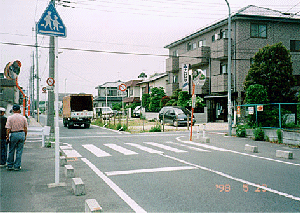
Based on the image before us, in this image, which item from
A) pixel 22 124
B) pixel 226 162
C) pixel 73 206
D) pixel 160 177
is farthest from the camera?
pixel 226 162

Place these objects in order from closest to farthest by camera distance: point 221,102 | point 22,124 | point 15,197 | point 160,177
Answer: point 15,197 < point 160,177 < point 22,124 < point 221,102

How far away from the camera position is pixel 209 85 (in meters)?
32.3

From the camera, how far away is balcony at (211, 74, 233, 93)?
28812 mm

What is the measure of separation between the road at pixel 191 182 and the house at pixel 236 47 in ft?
58.6

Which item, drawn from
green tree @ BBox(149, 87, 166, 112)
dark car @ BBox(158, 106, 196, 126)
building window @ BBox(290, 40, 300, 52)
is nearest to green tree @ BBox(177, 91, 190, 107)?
dark car @ BBox(158, 106, 196, 126)

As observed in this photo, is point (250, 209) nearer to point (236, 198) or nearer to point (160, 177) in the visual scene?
point (236, 198)

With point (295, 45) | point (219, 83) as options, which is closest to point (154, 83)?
point (219, 83)

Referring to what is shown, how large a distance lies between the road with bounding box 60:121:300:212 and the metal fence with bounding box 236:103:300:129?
4977 millimetres

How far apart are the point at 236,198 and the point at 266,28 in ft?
91.1

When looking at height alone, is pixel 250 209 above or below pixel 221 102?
below

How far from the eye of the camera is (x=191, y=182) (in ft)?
21.6

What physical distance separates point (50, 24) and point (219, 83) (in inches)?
986

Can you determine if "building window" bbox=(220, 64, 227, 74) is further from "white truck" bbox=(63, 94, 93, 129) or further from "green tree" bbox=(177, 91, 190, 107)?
"white truck" bbox=(63, 94, 93, 129)

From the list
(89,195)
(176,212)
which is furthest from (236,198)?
(89,195)
